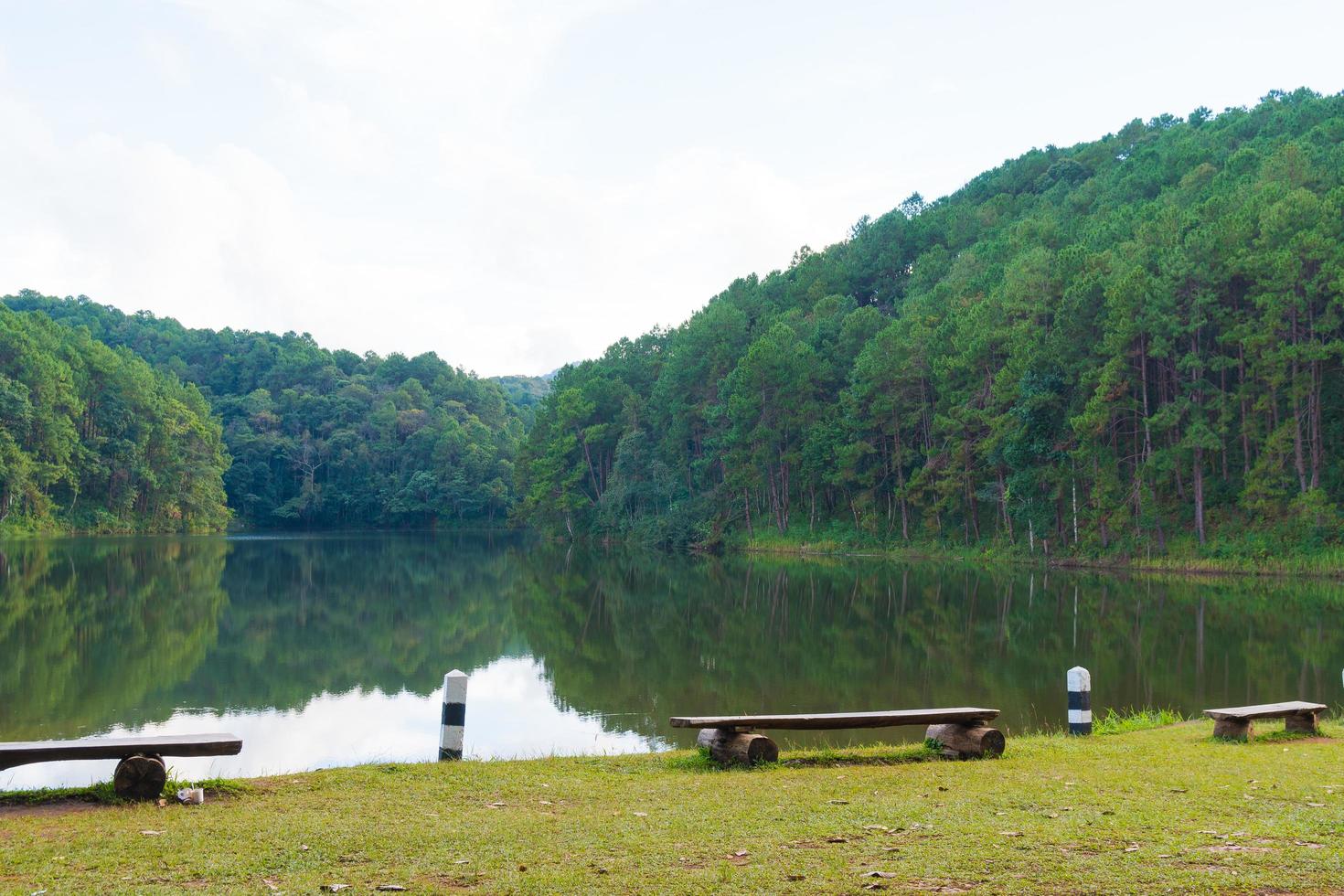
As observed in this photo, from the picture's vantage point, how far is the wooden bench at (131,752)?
6539 mm

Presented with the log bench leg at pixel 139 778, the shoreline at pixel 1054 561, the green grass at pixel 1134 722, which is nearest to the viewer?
the log bench leg at pixel 139 778

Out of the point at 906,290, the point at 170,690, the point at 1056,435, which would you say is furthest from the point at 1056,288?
the point at 170,690

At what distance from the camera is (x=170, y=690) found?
15.2 meters

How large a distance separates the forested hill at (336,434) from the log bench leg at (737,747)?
9186cm

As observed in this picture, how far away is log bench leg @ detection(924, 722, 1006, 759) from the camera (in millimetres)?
8867

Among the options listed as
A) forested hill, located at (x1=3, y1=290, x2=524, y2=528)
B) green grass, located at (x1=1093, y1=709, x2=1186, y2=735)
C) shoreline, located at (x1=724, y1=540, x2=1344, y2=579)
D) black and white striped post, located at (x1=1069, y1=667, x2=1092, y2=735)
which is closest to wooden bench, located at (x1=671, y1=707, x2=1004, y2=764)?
black and white striped post, located at (x1=1069, y1=667, x2=1092, y2=735)

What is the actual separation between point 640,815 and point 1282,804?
A: 13.8 feet

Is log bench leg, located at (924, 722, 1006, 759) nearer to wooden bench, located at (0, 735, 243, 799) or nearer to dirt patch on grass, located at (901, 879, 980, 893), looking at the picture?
dirt patch on grass, located at (901, 879, 980, 893)

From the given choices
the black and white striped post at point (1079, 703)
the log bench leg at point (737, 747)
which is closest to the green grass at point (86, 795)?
the log bench leg at point (737, 747)

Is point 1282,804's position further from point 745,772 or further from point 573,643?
point 573,643

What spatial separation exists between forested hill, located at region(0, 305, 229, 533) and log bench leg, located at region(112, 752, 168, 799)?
65.8 meters

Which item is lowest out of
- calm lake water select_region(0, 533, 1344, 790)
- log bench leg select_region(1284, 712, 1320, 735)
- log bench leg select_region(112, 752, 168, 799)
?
calm lake water select_region(0, 533, 1344, 790)

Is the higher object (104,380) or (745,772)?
(104,380)

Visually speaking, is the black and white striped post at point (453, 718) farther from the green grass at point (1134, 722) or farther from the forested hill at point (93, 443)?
the forested hill at point (93, 443)
